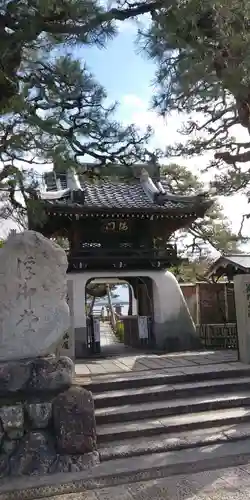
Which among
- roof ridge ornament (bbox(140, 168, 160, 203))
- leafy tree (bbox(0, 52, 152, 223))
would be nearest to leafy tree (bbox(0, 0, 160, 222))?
leafy tree (bbox(0, 52, 152, 223))

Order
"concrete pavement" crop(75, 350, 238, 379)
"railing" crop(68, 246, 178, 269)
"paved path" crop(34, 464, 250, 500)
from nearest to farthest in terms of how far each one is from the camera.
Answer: "paved path" crop(34, 464, 250, 500) → "concrete pavement" crop(75, 350, 238, 379) → "railing" crop(68, 246, 178, 269)

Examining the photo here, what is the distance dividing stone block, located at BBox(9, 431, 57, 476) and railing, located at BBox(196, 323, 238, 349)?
7.65 metres

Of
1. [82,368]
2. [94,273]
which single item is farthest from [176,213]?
[82,368]

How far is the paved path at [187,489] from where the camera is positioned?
390 cm

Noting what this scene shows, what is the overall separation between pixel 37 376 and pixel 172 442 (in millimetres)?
1786

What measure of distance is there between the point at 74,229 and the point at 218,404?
7.56 meters

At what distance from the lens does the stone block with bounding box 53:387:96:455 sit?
4699mm

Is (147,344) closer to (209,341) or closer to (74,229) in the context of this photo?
(209,341)

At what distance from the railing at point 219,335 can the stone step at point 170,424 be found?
581 centimetres

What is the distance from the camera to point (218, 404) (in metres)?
5.98

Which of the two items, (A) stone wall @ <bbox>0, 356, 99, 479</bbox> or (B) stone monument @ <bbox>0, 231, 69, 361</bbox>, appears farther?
(B) stone monument @ <bbox>0, 231, 69, 361</bbox>

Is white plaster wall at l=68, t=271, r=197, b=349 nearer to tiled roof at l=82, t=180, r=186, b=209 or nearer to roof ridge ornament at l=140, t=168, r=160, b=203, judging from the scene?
tiled roof at l=82, t=180, r=186, b=209

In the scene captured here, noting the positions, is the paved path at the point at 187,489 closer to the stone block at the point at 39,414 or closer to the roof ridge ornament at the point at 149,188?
the stone block at the point at 39,414

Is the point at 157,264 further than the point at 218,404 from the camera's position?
Yes
